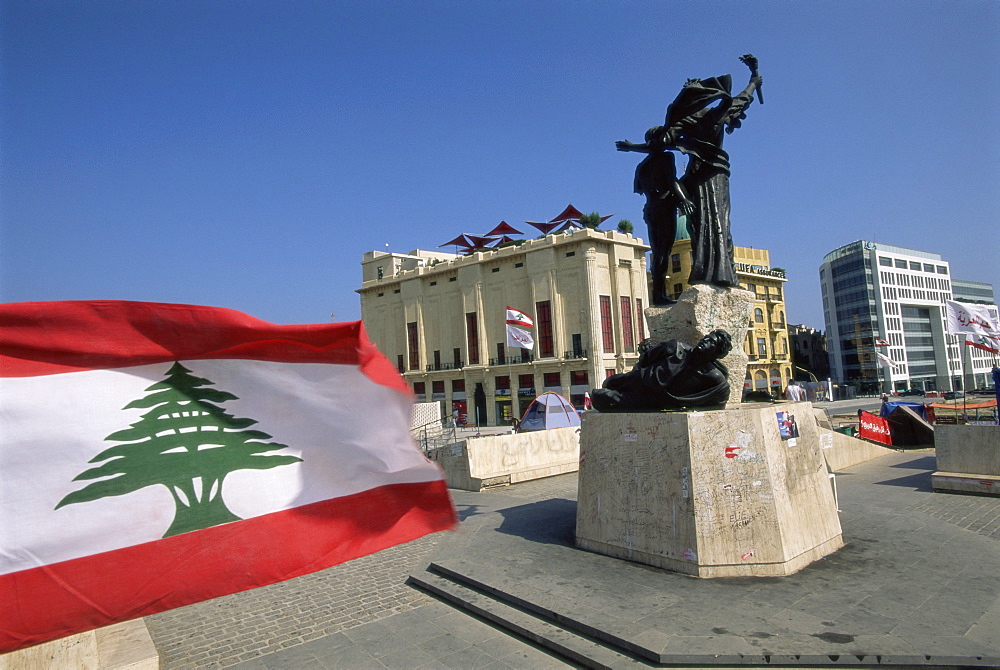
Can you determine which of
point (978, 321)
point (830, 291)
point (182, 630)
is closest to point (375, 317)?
point (978, 321)

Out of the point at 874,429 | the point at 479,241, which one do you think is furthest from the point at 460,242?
the point at 874,429

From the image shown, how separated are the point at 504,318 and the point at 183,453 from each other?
1760 inches

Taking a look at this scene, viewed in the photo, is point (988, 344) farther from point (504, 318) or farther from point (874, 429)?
point (504, 318)

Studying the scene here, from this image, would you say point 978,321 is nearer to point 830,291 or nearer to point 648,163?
point 648,163

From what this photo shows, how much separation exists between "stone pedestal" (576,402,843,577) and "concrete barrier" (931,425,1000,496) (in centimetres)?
555

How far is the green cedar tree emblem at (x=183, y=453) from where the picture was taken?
317cm

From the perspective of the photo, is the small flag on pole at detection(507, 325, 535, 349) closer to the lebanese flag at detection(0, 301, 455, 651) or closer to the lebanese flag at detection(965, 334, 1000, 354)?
the lebanese flag at detection(965, 334, 1000, 354)

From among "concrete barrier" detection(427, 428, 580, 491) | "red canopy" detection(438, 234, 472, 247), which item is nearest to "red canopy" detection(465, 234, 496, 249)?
"red canopy" detection(438, 234, 472, 247)

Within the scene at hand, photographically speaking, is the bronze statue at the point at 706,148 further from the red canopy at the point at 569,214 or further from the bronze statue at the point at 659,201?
the red canopy at the point at 569,214

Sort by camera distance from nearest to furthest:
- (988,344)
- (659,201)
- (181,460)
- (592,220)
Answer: (181,460) < (659,201) < (988,344) < (592,220)

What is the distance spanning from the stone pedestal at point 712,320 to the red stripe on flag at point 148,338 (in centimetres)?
519

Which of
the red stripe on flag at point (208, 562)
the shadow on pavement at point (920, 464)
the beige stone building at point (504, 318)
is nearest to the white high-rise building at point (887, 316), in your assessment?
the beige stone building at point (504, 318)

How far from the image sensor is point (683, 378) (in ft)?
23.9

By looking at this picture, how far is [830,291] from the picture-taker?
284 ft
